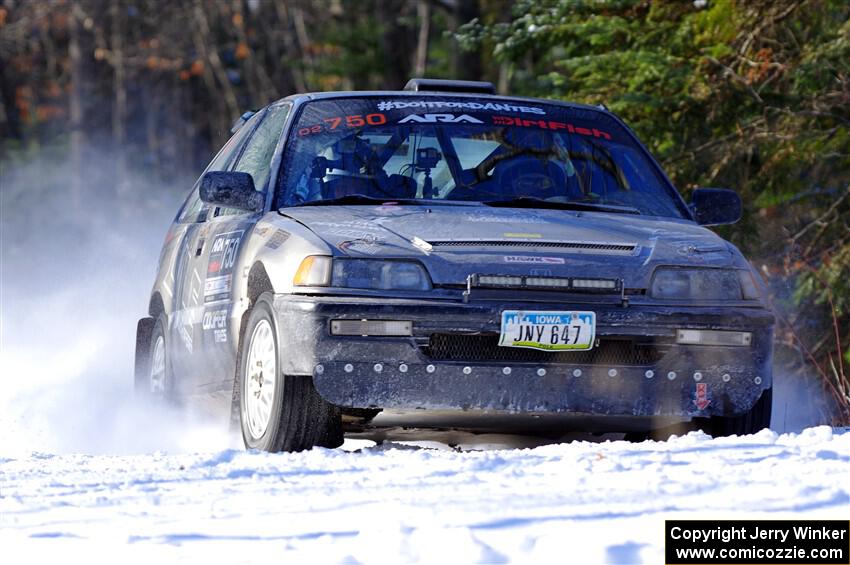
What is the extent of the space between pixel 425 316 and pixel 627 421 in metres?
0.99

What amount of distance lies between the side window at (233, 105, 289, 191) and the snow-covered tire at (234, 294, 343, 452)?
3.40 ft

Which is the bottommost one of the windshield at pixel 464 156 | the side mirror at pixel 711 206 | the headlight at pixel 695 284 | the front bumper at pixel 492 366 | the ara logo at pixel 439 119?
the front bumper at pixel 492 366

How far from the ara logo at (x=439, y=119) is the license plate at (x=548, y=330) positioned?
5.43ft

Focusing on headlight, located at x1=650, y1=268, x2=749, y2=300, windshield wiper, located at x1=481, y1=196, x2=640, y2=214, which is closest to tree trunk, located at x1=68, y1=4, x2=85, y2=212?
windshield wiper, located at x1=481, y1=196, x2=640, y2=214

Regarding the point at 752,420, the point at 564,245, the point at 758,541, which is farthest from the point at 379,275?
the point at 758,541

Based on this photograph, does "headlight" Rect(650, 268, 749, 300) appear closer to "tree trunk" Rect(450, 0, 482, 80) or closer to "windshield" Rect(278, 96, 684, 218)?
"windshield" Rect(278, 96, 684, 218)

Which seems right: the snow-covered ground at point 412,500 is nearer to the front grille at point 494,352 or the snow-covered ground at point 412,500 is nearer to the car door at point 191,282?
the front grille at point 494,352

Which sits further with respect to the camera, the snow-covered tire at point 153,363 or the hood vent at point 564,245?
the snow-covered tire at point 153,363

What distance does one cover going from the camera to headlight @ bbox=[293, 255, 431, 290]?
5.88 meters

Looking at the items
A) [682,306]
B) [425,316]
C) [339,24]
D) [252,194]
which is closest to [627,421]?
[682,306]

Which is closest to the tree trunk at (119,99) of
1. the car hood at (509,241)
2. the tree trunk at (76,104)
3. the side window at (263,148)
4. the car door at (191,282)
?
the tree trunk at (76,104)

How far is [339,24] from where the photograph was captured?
33594 millimetres

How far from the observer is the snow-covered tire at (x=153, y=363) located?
806 centimetres

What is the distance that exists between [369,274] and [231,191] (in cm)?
117
